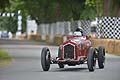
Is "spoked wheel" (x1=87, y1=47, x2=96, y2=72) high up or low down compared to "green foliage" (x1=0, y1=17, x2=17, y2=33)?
up

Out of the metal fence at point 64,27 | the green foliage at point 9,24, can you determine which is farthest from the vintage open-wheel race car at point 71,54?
the green foliage at point 9,24

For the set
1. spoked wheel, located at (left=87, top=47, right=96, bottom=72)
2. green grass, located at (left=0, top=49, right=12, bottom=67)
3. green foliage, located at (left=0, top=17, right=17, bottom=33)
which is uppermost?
spoked wheel, located at (left=87, top=47, right=96, bottom=72)

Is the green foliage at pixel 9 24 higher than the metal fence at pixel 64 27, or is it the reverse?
the metal fence at pixel 64 27

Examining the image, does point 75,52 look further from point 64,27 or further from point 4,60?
point 64,27

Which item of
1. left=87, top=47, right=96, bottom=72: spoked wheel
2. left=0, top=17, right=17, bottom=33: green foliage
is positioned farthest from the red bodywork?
left=0, top=17, right=17, bottom=33: green foliage

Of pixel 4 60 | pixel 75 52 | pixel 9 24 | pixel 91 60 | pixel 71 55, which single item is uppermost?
pixel 75 52

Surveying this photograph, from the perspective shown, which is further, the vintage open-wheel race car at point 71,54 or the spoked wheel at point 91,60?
the vintage open-wheel race car at point 71,54

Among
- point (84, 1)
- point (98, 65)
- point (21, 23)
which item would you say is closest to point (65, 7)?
point (84, 1)

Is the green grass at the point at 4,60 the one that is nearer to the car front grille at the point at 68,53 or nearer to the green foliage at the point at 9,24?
the car front grille at the point at 68,53

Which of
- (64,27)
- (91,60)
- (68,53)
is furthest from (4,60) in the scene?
(64,27)

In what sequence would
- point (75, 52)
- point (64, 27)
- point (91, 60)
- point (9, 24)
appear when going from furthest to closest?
1. point (9, 24)
2. point (64, 27)
3. point (75, 52)
4. point (91, 60)

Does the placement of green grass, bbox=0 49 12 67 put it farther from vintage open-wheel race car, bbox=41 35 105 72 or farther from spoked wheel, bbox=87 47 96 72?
spoked wheel, bbox=87 47 96 72

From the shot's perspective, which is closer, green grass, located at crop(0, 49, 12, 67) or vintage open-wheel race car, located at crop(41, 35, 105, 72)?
vintage open-wheel race car, located at crop(41, 35, 105, 72)

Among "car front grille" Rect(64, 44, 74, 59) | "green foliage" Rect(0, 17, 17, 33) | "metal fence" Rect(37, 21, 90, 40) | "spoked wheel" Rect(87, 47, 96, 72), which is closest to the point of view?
"spoked wheel" Rect(87, 47, 96, 72)
